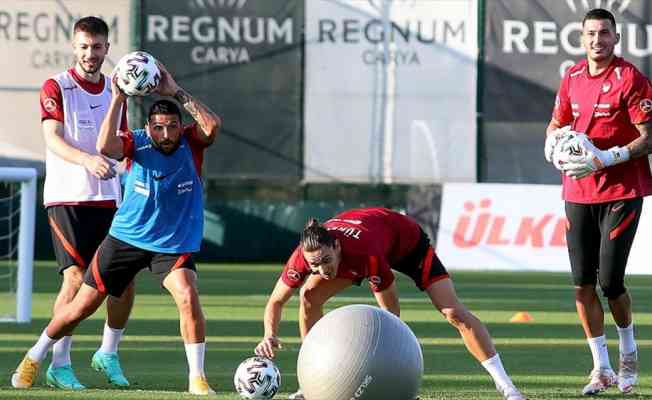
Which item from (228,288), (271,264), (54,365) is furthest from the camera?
(271,264)

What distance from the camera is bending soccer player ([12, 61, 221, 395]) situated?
923 centimetres

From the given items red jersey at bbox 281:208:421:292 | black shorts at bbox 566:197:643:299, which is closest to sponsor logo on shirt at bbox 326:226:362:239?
red jersey at bbox 281:208:421:292

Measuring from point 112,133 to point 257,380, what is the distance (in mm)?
1716

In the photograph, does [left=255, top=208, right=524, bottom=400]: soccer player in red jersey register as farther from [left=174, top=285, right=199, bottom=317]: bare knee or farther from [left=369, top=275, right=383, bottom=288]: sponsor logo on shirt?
[left=174, top=285, right=199, bottom=317]: bare knee

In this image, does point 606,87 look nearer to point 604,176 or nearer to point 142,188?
point 604,176

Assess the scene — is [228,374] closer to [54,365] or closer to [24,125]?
[54,365]

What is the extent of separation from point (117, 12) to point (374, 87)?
404cm

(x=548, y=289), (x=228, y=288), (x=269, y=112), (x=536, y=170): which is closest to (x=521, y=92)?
(x=536, y=170)

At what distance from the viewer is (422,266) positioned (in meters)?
9.10

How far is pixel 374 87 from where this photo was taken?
23922 millimetres

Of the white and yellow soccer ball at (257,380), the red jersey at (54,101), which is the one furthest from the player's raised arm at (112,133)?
the white and yellow soccer ball at (257,380)

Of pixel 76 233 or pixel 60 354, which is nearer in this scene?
pixel 60 354

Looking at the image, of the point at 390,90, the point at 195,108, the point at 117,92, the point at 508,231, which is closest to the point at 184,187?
the point at 195,108

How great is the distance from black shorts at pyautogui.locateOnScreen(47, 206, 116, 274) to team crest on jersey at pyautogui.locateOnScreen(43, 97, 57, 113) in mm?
639
